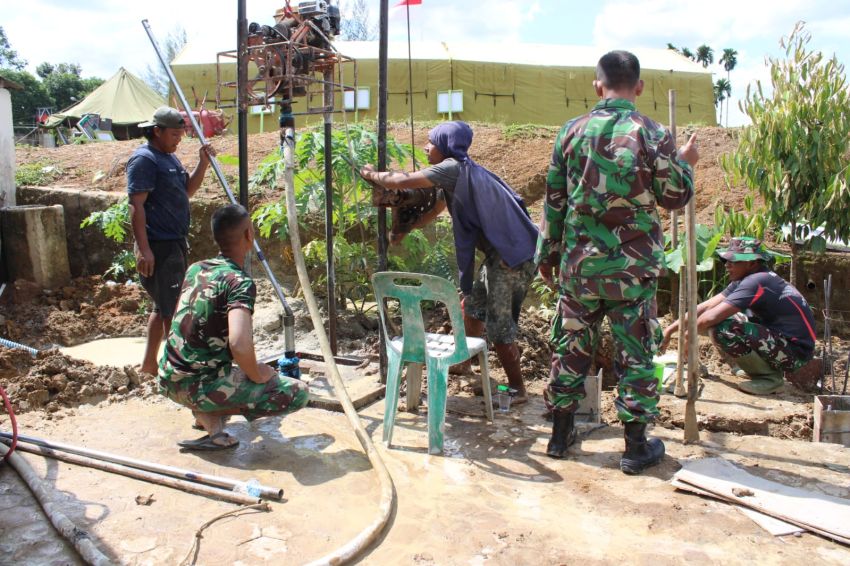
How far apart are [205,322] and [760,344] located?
4084 millimetres

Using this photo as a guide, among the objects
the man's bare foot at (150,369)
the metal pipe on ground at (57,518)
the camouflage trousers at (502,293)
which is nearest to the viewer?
the metal pipe on ground at (57,518)

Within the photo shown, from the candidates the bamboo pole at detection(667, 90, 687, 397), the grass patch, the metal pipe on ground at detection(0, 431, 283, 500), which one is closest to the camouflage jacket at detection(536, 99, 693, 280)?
the bamboo pole at detection(667, 90, 687, 397)

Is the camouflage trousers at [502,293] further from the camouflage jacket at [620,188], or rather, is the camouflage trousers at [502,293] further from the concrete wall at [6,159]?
the concrete wall at [6,159]

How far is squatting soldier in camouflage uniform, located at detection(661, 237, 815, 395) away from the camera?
5363 millimetres

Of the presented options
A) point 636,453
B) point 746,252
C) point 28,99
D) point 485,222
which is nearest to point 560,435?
point 636,453

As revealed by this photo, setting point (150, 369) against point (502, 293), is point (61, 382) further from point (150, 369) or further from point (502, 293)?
point (502, 293)

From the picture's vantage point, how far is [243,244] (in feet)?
12.2

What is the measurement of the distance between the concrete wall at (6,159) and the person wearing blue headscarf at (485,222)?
21.4 ft

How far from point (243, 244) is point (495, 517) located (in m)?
1.87

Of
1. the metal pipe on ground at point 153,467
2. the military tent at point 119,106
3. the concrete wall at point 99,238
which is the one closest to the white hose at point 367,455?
the metal pipe on ground at point 153,467

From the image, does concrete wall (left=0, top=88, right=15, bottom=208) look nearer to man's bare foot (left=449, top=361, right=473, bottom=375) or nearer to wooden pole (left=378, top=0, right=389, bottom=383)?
wooden pole (left=378, top=0, right=389, bottom=383)

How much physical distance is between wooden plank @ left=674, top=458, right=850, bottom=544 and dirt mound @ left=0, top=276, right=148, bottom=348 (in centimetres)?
534

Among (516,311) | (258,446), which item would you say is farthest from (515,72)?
(258,446)

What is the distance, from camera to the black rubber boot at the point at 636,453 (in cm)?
353
